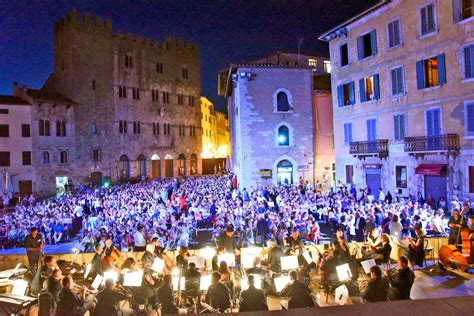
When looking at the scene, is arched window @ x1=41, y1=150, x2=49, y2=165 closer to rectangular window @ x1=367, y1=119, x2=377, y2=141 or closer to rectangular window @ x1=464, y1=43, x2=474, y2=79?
rectangular window @ x1=367, y1=119, x2=377, y2=141

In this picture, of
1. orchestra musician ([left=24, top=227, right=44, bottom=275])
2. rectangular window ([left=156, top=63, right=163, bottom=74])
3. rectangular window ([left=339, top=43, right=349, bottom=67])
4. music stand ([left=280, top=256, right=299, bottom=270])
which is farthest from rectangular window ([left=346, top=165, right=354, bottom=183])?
rectangular window ([left=156, top=63, right=163, bottom=74])

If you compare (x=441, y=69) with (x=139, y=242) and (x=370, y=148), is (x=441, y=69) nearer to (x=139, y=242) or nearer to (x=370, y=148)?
(x=370, y=148)

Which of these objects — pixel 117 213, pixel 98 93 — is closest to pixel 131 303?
pixel 117 213

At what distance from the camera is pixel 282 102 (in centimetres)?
3294

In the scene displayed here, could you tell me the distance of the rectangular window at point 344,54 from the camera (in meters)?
28.2

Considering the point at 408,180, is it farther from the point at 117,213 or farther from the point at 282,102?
the point at 117,213

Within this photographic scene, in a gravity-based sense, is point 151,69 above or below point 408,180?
above

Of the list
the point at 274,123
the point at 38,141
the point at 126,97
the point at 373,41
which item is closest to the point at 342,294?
the point at 373,41

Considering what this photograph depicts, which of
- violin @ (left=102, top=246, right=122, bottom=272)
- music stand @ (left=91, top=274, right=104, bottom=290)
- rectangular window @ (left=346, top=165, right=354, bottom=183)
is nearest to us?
music stand @ (left=91, top=274, right=104, bottom=290)

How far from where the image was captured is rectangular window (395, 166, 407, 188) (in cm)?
2356

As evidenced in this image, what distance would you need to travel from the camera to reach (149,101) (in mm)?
52562

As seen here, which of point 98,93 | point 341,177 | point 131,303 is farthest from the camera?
point 98,93

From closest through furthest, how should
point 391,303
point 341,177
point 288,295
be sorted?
point 391,303 < point 288,295 < point 341,177

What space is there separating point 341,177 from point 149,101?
104 ft
